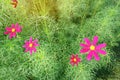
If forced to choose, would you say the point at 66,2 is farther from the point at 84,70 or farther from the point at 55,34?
the point at 84,70

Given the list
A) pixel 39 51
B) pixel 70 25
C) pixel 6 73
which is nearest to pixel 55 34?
pixel 70 25

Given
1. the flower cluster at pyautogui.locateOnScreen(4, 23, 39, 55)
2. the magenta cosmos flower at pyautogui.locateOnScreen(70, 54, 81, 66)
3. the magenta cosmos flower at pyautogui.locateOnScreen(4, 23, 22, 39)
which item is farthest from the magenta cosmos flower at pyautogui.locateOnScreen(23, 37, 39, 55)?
the magenta cosmos flower at pyautogui.locateOnScreen(70, 54, 81, 66)

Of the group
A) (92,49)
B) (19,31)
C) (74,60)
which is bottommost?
(74,60)

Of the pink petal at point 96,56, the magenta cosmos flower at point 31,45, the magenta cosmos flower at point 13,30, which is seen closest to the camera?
the pink petal at point 96,56

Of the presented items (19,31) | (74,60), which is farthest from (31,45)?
(74,60)

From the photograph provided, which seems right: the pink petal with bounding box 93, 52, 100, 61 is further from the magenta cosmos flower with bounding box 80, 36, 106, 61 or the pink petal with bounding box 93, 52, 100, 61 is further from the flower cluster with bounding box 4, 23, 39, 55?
the flower cluster with bounding box 4, 23, 39, 55

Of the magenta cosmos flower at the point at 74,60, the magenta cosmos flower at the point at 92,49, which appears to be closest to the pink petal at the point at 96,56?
the magenta cosmos flower at the point at 92,49

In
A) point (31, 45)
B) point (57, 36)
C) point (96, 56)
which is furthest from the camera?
point (57, 36)

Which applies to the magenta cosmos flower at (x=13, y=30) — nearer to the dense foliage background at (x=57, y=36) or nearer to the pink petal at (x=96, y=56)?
the dense foliage background at (x=57, y=36)

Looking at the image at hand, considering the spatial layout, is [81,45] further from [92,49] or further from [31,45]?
[31,45]

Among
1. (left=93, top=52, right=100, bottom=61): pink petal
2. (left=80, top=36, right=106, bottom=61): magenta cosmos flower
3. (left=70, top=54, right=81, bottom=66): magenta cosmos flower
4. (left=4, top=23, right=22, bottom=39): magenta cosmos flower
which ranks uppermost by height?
(left=4, top=23, right=22, bottom=39): magenta cosmos flower
